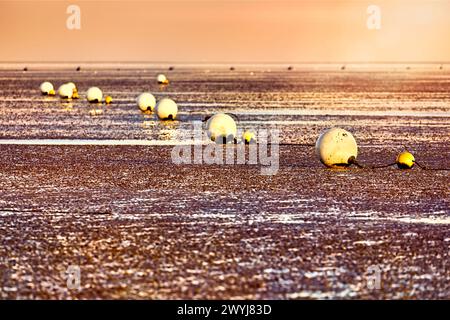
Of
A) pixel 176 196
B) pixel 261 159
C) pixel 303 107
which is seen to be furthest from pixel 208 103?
pixel 176 196

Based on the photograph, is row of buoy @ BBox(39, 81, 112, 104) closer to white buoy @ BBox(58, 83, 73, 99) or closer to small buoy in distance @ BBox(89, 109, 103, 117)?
white buoy @ BBox(58, 83, 73, 99)

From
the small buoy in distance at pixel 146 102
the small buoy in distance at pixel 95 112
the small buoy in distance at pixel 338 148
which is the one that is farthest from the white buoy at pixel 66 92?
the small buoy in distance at pixel 338 148

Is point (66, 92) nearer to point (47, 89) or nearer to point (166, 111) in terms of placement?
point (47, 89)

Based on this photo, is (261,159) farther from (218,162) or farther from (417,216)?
(417,216)

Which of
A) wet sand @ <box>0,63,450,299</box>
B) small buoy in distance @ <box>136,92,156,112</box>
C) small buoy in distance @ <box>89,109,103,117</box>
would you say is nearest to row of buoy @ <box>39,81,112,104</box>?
small buoy in distance @ <box>89,109,103,117</box>

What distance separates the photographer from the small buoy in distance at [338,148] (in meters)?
19.4

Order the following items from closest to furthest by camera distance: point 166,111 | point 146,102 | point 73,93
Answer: point 166,111 < point 146,102 < point 73,93

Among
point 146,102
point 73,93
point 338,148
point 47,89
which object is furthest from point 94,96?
point 338,148

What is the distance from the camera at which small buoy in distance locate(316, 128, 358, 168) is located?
19359 mm

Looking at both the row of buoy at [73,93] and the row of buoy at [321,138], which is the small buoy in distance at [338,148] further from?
the row of buoy at [73,93]

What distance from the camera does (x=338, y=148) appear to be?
19469 millimetres

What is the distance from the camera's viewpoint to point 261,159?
21.7 m

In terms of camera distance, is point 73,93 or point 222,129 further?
point 73,93
